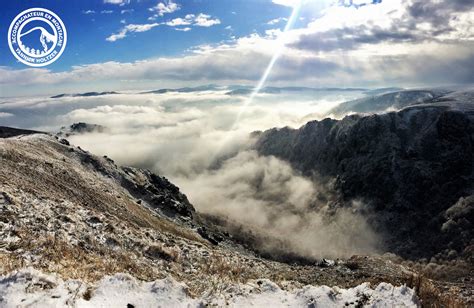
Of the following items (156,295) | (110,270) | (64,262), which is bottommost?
(110,270)

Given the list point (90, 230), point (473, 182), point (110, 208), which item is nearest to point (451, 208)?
point (473, 182)

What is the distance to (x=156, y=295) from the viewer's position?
14195 mm

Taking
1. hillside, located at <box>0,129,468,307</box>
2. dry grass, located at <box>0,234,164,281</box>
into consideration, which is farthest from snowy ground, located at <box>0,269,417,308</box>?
dry grass, located at <box>0,234,164,281</box>

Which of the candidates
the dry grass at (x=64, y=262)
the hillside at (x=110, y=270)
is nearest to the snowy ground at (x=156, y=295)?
the hillside at (x=110, y=270)

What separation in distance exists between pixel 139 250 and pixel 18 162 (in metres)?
27.9

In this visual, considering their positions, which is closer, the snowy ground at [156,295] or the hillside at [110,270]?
the snowy ground at [156,295]

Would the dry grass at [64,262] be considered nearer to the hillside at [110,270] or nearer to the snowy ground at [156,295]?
the hillside at [110,270]

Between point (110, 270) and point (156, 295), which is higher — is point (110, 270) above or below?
below

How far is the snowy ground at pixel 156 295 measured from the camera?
12766mm

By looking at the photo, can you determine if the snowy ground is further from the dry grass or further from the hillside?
the dry grass

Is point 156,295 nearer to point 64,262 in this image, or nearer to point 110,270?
point 110,270

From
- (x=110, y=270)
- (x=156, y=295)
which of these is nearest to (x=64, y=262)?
(x=110, y=270)

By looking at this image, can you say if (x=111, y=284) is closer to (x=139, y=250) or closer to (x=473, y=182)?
(x=139, y=250)

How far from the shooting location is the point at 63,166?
54.9m
